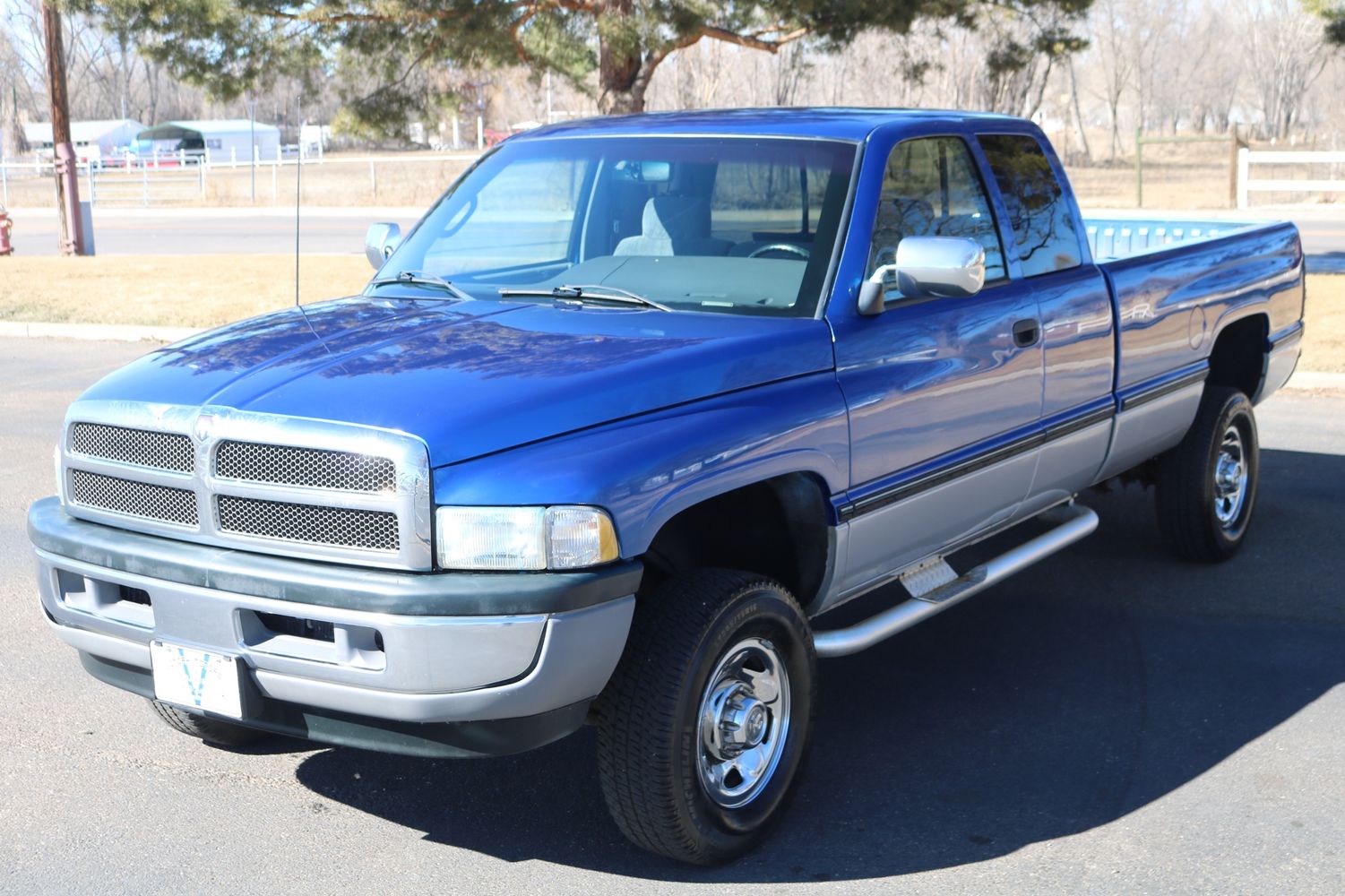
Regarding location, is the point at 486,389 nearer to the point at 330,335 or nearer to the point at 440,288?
the point at 330,335

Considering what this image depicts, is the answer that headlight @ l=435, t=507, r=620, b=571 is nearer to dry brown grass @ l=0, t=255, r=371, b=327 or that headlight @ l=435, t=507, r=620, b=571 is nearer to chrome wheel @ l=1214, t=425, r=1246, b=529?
chrome wheel @ l=1214, t=425, r=1246, b=529

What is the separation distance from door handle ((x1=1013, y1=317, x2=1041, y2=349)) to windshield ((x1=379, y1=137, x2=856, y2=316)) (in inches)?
33.4

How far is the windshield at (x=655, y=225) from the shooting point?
182 inches

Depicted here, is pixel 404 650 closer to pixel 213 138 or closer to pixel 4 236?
pixel 4 236

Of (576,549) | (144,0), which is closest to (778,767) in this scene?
(576,549)

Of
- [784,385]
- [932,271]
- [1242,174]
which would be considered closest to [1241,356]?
[932,271]

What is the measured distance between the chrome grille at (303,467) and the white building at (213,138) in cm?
8571

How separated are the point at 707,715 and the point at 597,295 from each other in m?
1.40

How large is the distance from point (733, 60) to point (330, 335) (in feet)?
182

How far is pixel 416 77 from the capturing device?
1930 cm

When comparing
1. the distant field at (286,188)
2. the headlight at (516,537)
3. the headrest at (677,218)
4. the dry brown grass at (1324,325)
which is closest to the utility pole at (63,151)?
the distant field at (286,188)

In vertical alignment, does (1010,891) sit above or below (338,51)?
below

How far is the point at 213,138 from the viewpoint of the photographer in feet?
304

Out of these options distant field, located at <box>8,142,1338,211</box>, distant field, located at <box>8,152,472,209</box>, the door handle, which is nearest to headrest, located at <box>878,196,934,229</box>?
the door handle
